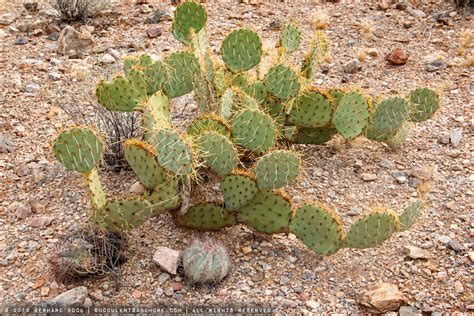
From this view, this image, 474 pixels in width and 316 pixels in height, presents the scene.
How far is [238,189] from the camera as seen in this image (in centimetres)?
370

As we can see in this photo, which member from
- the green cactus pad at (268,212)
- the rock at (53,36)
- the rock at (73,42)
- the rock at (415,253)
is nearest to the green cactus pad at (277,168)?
the green cactus pad at (268,212)

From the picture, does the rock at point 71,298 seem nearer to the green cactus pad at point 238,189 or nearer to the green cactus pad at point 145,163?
the green cactus pad at point 145,163

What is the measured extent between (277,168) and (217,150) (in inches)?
14.0

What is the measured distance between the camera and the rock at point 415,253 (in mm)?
3838

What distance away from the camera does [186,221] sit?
3.87 m

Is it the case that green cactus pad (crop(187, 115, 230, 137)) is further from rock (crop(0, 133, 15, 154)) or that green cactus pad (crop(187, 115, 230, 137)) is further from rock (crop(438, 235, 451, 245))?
rock (crop(0, 133, 15, 154))

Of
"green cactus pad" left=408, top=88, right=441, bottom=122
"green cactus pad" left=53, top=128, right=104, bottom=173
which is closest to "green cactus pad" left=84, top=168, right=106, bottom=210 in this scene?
"green cactus pad" left=53, top=128, right=104, bottom=173

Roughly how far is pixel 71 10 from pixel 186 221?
3589 millimetres

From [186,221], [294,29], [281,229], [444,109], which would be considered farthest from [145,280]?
[444,109]

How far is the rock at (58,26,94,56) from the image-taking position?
19.7 ft

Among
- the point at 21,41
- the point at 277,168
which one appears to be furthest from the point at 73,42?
the point at 277,168

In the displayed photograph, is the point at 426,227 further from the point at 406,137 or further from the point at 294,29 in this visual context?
the point at 294,29

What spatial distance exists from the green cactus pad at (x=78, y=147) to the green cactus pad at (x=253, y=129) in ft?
2.94

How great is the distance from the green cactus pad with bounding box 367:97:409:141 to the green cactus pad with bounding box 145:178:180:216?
170 centimetres
